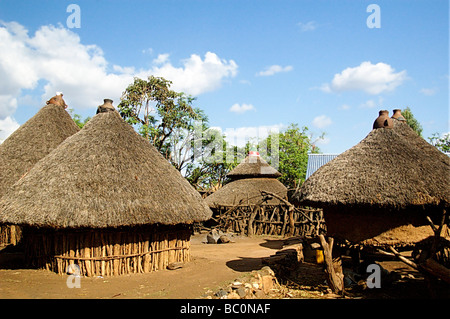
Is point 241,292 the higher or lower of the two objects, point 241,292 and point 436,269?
the lower

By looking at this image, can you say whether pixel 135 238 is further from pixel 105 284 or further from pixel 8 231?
pixel 8 231

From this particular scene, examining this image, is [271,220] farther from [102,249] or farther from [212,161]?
[212,161]

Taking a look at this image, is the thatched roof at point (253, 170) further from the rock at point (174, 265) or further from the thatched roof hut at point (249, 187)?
the rock at point (174, 265)

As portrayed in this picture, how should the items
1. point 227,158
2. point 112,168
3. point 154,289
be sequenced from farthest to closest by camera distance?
point 227,158
point 112,168
point 154,289

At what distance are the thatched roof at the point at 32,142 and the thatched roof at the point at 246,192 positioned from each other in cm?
843

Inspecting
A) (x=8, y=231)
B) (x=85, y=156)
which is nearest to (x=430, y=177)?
(x=85, y=156)

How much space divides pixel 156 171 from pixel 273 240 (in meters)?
7.36

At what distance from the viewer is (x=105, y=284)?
22.1ft

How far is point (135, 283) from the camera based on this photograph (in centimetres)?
678

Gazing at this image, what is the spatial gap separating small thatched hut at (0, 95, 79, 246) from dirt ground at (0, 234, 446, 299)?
138 inches

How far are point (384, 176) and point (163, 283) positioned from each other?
517 cm

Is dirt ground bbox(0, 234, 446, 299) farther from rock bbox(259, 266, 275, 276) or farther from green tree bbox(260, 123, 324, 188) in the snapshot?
green tree bbox(260, 123, 324, 188)

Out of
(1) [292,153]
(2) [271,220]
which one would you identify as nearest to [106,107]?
(2) [271,220]

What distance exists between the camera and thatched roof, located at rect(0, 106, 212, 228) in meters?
7.14
